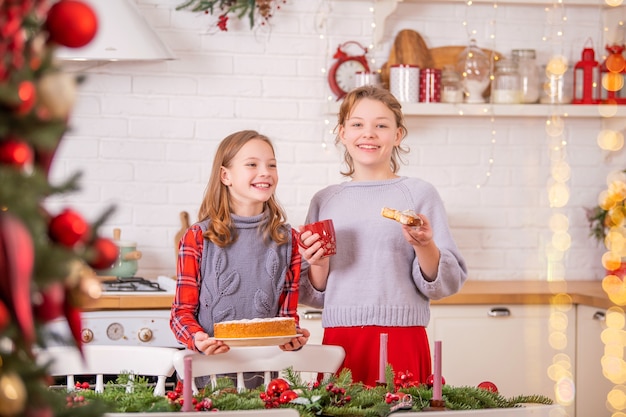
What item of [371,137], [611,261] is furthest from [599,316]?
[371,137]

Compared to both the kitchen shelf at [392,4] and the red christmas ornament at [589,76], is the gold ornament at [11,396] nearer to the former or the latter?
the kitchen shelf at [392,4]

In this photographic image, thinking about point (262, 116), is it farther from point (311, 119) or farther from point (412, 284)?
point (412, 284)

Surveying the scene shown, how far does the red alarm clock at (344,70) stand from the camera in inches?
149

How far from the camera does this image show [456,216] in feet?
13.0

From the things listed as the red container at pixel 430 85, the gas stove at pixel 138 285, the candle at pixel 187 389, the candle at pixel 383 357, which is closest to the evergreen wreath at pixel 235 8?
the red container at pixel 430 85

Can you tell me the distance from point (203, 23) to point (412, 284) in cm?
180

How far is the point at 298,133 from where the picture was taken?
3852 mm

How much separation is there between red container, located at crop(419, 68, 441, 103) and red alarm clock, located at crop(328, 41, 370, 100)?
0.75 ft

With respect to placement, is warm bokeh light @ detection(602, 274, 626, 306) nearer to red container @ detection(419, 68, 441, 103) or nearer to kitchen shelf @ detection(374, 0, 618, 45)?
red container @ detection(419, 68, 441, 103)

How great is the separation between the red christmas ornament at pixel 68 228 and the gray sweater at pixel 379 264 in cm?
169

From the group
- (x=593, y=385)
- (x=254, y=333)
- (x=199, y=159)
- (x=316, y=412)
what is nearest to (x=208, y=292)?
(x=254, y=333)

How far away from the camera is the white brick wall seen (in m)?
3.74

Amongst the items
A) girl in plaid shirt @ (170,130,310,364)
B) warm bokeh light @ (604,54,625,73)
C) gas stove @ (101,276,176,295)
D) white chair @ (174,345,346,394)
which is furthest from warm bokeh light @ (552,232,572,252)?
white chair @ (174,345,346,394)

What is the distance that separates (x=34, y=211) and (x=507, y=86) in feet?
11.0
